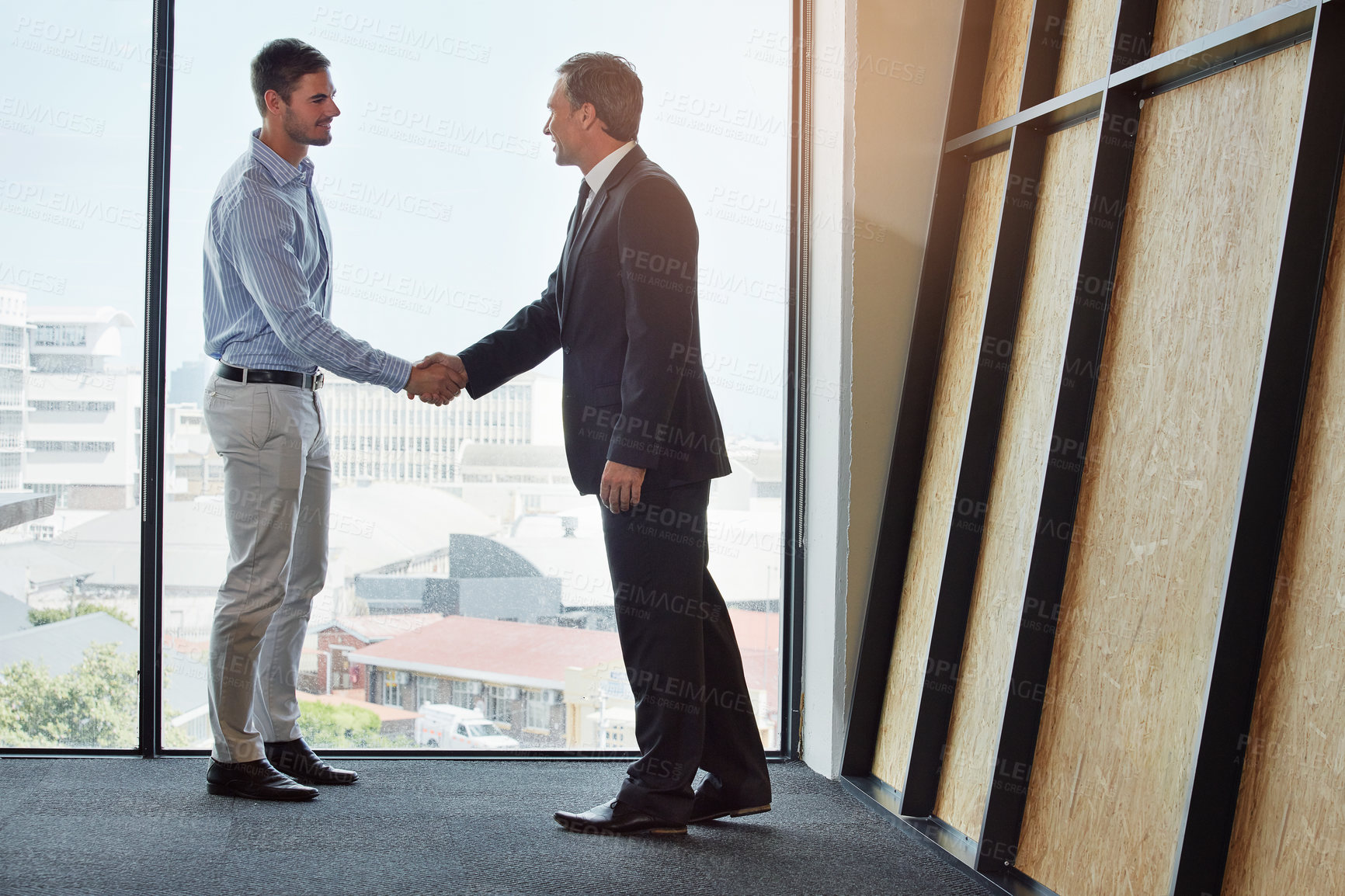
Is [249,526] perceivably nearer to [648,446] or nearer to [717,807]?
[648,446]

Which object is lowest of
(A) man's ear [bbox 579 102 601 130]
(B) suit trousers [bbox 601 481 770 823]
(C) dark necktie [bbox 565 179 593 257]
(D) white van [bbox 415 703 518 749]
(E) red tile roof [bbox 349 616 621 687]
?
(D) white van [bbox 415 703 518 749]

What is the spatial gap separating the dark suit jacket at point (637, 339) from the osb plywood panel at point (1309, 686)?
Result: 3.50ft

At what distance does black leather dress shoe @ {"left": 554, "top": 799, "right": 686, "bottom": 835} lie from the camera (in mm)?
2070

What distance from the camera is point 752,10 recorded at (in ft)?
9.21

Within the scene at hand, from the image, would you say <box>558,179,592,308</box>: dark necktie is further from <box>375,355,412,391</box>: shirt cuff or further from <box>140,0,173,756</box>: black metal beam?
<box>140,0,173,756</box>: black metal beam

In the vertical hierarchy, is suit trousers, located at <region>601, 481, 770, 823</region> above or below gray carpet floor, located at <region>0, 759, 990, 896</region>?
above

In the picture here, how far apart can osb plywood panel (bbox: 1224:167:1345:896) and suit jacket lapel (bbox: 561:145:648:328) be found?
4.28ft

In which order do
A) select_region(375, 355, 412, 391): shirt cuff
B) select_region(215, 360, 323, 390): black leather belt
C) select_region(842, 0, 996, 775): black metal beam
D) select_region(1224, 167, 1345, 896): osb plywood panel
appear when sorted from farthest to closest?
select_region(842, 0, 996, 775): black metal beam → select_region(375, 355, 412, 391): shirt cuff → select_region(215, 360, 323, 390): black leather belt → select_region(1224, 167, 1345, 896): osb plywood panel

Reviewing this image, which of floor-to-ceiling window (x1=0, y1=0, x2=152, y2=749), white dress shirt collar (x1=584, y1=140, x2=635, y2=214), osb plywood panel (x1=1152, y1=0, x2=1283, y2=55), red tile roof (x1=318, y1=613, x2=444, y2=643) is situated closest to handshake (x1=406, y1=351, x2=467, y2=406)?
white dress shirt collar (x1=584, y1=140, x2=635, y2=214)

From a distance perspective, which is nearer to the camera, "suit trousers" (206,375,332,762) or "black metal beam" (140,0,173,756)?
"suit trousers" (206,375,332,762)

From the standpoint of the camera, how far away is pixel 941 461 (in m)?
2.40

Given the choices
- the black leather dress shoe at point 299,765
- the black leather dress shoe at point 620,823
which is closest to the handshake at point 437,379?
the black leather dress shoe at point 299,765

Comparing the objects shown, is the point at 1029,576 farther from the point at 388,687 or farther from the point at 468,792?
the point at 388,687

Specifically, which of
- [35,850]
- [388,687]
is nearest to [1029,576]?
[388,687]
